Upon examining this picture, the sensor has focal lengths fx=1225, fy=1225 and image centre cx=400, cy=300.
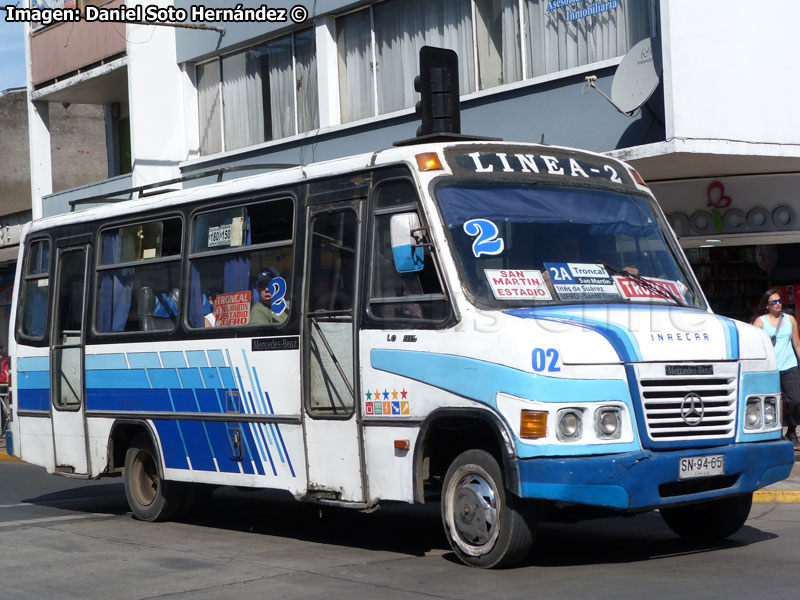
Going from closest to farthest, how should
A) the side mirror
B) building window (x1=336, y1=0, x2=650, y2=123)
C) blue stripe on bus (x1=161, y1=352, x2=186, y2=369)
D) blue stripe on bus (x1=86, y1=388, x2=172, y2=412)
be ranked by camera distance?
the side mirror
blue stripe on bus (x1=161, y1=352, x2=186, y2=369)
blue stripe on bus (x1=86, y1=388, x2=172, y2=412)
building window (x1=336, y1=0, x2=650, y2=123)

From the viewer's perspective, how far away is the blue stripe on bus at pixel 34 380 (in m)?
12.6

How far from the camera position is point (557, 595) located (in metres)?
7.15

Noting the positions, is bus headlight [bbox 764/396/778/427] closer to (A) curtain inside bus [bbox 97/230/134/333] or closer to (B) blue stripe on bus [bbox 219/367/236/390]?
(B) blue stripe on bus [bbox 219/367/236/390]

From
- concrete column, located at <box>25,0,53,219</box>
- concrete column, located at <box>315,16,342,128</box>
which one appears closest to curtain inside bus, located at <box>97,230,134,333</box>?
concrete column, located at <box>315,16,342,128</box>

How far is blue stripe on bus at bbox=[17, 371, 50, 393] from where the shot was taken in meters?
12.6

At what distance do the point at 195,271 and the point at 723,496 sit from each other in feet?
16.6

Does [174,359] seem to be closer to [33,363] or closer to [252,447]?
[252,447]

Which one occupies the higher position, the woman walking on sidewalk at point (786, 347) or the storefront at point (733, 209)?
the storefront at point (733, 209)

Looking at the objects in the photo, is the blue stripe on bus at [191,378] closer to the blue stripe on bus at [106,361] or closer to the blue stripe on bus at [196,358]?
the blue stripe on bus at [196,358]

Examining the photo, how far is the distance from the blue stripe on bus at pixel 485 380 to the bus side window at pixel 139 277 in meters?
3.26

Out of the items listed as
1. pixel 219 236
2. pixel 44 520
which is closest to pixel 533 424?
pixel 219 236

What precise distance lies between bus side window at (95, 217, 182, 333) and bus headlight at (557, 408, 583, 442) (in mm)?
4610

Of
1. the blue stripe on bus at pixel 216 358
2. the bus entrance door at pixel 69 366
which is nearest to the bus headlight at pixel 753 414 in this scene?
the blue stripe on bus at pixel 216 358

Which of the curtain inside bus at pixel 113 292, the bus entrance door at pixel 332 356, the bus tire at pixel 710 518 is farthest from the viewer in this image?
the curtain inside bus at pixel 113 292
